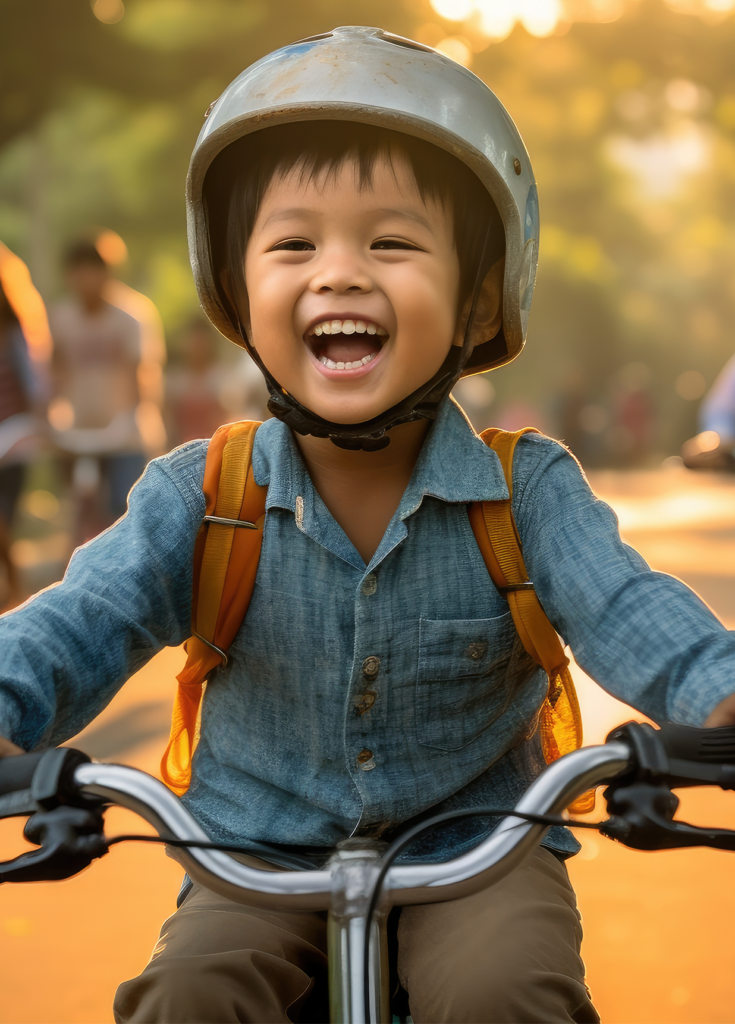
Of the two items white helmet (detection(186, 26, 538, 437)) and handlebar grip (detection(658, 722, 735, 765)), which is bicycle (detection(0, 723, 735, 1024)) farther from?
white helmet (detection(186, 26, 538, 437))

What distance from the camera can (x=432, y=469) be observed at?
195cm

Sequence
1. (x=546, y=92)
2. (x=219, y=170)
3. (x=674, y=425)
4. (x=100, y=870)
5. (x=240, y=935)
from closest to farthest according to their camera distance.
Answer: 1. (x=240, y=935)
2. (x=219, y=170)
3. (x=100, y=870)
4. (x=546, y=92)
5. (x=674, y=425)

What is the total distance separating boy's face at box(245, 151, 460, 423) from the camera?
178 centimetres

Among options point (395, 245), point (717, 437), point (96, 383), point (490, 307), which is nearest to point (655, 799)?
point (395, 245)

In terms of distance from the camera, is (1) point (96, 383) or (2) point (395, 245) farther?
(1) point (96, 383)

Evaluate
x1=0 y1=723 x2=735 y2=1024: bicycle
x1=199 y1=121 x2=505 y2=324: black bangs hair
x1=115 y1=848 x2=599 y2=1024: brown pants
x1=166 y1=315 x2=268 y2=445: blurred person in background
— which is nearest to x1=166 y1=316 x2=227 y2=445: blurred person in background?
x1=166 y1=315 x2=268 y2=445: blurred person in background

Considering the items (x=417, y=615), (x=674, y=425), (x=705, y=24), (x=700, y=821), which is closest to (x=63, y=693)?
(x=417, y=615)

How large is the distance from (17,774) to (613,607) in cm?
84

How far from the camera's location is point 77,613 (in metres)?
1.68

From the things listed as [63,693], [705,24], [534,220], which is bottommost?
[63,693]

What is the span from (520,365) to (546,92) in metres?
18.5

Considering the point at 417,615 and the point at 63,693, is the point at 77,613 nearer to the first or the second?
the point at 63,693

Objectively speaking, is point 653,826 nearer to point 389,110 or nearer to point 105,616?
point 105,616

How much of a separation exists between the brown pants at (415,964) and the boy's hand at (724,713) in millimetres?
336
